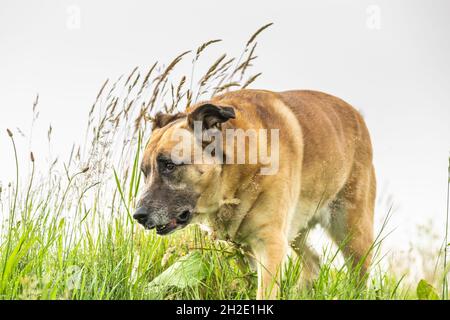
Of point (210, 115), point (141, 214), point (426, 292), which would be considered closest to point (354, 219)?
point (426, 292)

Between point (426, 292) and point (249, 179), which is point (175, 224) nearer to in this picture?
point (249, 179)

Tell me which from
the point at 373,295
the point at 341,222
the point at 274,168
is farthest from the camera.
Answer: the point at 341,222

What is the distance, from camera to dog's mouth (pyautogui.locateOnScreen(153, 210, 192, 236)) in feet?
13.8

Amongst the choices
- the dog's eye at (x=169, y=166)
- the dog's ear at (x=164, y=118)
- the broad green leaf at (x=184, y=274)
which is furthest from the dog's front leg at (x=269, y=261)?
the dog's ear at (x=164, y=118)

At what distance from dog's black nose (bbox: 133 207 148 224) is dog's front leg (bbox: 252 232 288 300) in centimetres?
78

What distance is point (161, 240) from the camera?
4582 mm

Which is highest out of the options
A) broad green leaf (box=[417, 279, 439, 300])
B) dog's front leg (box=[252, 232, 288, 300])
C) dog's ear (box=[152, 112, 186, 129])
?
dog's ear (box=[152, 112, 186, 129])

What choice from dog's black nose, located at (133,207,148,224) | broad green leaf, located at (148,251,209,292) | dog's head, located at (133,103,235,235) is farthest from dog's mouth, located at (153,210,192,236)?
broad green leaf, located at (148,251,209,292)

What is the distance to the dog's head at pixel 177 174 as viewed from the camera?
414 cm

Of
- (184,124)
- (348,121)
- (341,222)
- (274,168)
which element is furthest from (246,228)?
(348,121)

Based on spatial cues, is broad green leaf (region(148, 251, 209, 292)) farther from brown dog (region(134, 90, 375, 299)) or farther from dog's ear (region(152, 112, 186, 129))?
dog's ear (region(152, 112, 186, 129))

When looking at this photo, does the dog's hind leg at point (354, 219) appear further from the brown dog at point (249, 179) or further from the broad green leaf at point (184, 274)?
the broad green leaf at point (184, 274)
